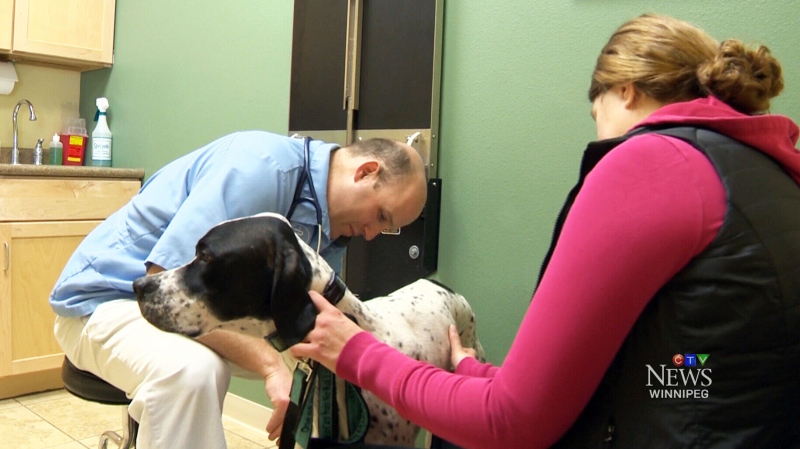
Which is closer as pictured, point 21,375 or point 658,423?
point 658,423

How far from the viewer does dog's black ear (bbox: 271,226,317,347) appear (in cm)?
107

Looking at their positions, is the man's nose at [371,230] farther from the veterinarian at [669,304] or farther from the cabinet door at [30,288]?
the cabinet door at [30,288]

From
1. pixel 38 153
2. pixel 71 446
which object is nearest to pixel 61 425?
pixel 71 446

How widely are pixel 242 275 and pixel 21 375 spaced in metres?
2.27

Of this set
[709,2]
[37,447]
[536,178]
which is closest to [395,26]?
[536,178]

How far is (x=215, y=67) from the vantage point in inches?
110

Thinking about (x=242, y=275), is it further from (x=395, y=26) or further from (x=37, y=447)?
(x=37, y=447)

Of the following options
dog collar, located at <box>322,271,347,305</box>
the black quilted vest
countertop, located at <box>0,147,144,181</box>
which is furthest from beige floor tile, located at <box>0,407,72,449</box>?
the black quilted vest

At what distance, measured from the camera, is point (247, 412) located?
8.71ft

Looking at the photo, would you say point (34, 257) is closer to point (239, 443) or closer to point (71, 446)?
point (71, 446)

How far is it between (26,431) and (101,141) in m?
1.41

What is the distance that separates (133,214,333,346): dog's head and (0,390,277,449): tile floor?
146cm

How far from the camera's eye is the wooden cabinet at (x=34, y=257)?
2.76m

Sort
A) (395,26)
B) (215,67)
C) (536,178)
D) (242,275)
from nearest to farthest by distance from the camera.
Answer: (242,275) < (536,178) < (395,26) < (215,67)
